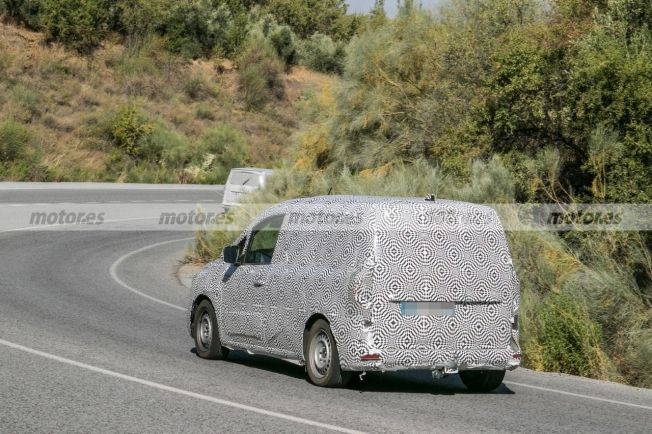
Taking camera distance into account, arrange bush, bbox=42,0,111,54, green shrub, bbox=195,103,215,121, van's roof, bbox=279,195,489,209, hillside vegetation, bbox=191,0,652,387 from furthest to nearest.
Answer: bush, bbox=42,0,111,54
green shrub, bbox=195,103,215,121
hillside vegetation, bbox=191,0,652,387
van's roof, bbox=279,195,489,209

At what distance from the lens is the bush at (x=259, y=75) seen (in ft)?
226

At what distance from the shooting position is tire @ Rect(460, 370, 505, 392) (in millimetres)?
11070

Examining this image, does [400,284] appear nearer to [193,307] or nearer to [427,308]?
[427,308]

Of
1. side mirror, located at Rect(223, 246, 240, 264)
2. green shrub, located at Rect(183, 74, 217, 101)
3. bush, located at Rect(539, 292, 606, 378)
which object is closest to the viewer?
side mirror, located at Rect(223, 246, 240, 264)

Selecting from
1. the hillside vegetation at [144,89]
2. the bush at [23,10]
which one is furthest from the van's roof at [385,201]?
the bush at [23,10]

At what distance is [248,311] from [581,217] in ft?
26.5

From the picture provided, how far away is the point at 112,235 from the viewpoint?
31516mm

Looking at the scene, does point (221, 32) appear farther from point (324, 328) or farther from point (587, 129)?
point (324, 328)

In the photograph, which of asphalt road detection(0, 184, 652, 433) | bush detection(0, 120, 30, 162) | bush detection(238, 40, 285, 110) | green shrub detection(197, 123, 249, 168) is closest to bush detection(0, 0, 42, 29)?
bush detection(238, 40, 285, 110)

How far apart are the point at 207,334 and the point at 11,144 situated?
123 ft

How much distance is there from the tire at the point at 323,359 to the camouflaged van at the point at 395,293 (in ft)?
0.04

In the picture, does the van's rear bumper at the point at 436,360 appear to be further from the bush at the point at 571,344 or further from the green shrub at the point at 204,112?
the green shrub at the point at 204,112

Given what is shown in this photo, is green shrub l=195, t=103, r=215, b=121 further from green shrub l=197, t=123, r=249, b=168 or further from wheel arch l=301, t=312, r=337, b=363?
wheel arch l=301, t=312, r=337, b=363

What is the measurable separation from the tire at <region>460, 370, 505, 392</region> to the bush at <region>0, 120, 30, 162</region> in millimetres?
39526
